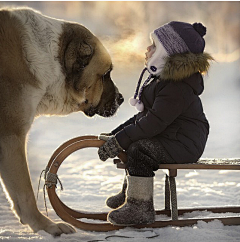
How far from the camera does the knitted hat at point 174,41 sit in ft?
9.89

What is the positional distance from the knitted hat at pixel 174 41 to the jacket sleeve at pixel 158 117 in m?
0.26

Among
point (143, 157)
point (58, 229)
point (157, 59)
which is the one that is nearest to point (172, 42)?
point (157, 59)

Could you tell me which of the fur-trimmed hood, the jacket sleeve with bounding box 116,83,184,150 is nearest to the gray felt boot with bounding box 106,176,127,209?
the jacket sleeve with bounding box 116,83,184,150

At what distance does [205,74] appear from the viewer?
10.0ft

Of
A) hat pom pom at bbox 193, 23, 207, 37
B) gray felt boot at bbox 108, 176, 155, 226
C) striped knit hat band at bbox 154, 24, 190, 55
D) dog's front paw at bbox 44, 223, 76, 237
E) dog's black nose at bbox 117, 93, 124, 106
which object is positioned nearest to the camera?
dog's front paw at bbox 44, 223, 76, 237

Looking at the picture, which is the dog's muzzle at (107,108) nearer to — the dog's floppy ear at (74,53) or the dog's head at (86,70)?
the dog's head at (86,70)

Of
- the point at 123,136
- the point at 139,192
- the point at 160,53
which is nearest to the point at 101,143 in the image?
the point at 123,136

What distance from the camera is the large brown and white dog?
2.63 m

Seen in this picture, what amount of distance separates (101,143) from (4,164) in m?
0.72

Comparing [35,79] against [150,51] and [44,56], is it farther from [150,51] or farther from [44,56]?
[150,51]

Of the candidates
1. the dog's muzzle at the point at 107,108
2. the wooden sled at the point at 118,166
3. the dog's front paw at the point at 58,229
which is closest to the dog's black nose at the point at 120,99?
the dog's muzzle at the point at 107,108

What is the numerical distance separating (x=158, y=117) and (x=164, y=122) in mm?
57

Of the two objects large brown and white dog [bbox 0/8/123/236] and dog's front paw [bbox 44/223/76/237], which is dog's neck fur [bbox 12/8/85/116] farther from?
dog's front paw [bbox 44/223/76/237]

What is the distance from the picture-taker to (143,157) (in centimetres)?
281
